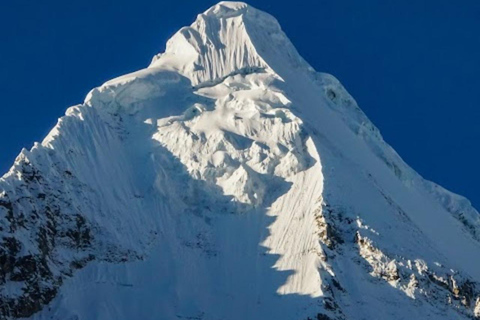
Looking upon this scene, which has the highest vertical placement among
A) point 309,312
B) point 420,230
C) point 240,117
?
point 240,117

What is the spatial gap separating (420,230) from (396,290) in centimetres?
1552

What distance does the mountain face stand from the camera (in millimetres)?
170750

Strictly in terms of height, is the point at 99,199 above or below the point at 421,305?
above

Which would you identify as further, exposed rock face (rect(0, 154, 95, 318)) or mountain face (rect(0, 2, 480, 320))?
mountain face (rect(0, 2, 480, 320))

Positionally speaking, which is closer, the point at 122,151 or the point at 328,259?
the point at 328,259

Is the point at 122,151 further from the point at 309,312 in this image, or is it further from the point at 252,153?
the point at 309,312

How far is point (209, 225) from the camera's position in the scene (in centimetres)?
18375

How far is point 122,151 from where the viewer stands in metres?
192

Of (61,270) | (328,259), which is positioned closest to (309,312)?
(328,259)

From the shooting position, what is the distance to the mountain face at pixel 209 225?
171m

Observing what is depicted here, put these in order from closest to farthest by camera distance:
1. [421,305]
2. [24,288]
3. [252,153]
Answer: [24,288] → [421,305] → [252,153]

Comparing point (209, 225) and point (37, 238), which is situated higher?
point (209, 225)

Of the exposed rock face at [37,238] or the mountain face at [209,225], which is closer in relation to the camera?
the exposed rock face at [37,238]

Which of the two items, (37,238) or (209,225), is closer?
(37,238)
